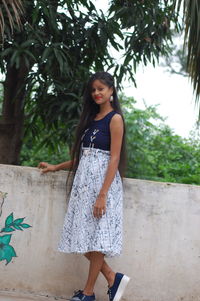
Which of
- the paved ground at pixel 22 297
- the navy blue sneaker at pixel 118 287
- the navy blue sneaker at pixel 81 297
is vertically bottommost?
the paved ground at pixel 22 297

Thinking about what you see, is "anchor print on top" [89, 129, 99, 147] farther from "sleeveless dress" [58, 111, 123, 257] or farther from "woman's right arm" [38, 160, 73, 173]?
"woman's right arm" [38, 160, 73, 173]

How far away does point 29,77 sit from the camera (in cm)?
456

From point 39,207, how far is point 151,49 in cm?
202

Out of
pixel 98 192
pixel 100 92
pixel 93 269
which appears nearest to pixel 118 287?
pixel 93 269

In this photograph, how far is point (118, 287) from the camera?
3412mm

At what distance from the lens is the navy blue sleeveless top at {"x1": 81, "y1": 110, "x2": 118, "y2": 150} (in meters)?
3.36

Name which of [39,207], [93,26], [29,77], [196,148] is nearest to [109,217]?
[39,207]

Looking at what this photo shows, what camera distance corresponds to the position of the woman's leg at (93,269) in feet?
11.1

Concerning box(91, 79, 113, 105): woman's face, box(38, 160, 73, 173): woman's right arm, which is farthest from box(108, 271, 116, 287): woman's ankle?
box(91, 79, 113, 105): woman's face

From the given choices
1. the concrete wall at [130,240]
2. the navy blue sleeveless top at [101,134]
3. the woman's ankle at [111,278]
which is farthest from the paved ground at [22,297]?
the navy blue sleeveless top at [101,134]

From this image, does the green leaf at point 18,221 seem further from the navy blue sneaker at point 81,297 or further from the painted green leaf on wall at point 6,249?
the navy blue sneaker at point 81,297

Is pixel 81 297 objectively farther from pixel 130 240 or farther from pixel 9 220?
pixel 9 220

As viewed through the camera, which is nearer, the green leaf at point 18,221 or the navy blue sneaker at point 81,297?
the navy blue sneaker at point 81,297

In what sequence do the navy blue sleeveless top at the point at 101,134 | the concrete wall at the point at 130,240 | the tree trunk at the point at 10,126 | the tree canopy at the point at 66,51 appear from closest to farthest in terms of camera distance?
the navy blue sleeveless top at the point at 101,134 < the concrete wall at the point at 130,240 < the tree canopy at the point at 66,51 < the tree trunk at the point at 10,126
